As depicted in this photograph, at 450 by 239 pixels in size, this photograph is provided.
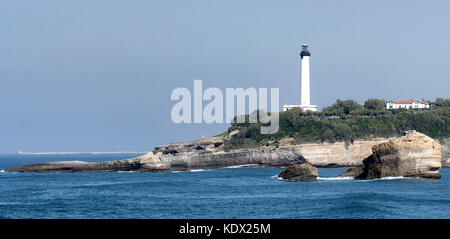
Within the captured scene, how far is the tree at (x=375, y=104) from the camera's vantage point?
109 meters

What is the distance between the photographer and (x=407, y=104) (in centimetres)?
11444

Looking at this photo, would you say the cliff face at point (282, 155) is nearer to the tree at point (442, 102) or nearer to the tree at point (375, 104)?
the tree at point (375, 104)

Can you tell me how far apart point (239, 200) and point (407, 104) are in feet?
260

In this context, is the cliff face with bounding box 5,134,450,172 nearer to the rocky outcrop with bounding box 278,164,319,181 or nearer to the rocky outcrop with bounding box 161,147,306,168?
the rocky outcrop with bounding box 161,147,306,168

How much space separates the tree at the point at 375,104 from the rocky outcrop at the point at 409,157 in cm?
5481

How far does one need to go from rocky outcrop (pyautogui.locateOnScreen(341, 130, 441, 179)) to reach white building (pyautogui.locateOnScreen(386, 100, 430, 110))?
197ft

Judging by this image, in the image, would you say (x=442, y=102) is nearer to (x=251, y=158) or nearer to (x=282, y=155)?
(x=282, y=155)

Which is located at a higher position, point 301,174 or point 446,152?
point 446,152

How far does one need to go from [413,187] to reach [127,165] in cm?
4581

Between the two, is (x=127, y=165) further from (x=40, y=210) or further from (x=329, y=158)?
(x=40, y=210)

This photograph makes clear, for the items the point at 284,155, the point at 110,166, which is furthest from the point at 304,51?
the point at 110,166

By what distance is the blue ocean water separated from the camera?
1355 inches

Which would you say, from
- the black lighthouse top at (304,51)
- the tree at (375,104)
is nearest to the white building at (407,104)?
the tree at (375,104)
